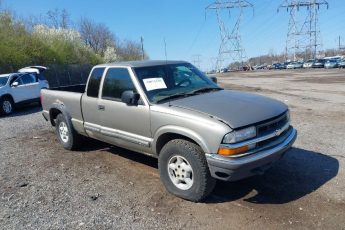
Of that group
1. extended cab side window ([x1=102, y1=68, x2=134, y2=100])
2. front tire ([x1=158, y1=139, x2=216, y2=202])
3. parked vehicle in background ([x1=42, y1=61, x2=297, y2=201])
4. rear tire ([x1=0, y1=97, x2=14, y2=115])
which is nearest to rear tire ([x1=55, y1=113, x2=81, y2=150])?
parked vehicle in background ([x1=42, y1=61, x2=297, y2=201])

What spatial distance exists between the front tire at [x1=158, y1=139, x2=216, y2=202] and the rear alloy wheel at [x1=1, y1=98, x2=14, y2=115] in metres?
11.3

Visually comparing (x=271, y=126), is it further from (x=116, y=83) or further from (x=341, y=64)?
(x=341, y=64)

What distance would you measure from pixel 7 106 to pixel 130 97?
11.0 meters

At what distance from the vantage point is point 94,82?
20.8 ft

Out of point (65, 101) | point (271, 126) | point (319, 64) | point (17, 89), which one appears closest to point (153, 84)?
point (271, 126)

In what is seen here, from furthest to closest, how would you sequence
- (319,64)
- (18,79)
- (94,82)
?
(319,64), (18,79), (94,82)

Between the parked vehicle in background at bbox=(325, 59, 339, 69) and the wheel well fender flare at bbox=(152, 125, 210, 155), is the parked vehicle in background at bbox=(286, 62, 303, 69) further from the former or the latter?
the wheel well fender flare at bbox=(152, 125, 210, 155)

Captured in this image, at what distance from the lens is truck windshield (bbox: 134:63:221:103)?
17.3 ft

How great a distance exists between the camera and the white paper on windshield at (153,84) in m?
5.34

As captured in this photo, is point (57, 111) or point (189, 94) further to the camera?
point (57, 111)

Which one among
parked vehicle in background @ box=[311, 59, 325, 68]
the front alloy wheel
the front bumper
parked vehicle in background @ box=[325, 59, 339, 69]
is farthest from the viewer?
parked vehicle in background @ box=[311, 59, 325, 68]

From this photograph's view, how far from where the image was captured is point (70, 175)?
598 cm

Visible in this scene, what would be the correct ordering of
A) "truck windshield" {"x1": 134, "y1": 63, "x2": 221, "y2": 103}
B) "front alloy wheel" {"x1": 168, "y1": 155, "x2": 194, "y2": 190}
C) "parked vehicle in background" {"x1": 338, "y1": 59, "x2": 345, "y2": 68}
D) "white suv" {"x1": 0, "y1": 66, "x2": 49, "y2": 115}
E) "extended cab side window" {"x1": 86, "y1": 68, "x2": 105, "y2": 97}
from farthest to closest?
"parked vehicle in background" {"x1": 338, "y1": 59, "x2": 345, "y2": 68}
"white suv" {"x1": 0, "y1": 66, "x2": 49, "y2": 115}
"extended cab side window" {"x1": 86, "y1": 68, "x2": 105, "y2": 97}
"truck windshield" {"x1": 134, "y1": 63, "x2": 221, "y2": 103}
"front alloy wheel" {"x1": 168, "y1": 155, "x2": 194, "y2": 190}

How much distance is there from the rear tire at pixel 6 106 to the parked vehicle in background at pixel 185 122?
29.1ft
